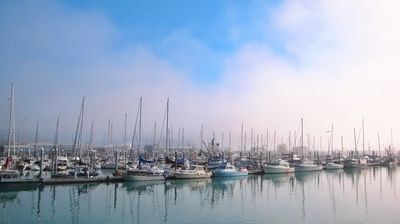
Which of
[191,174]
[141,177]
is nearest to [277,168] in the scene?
[191,174]

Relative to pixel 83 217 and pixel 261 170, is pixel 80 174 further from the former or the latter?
pixel 261 170

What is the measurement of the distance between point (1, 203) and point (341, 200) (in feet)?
Answer: 101

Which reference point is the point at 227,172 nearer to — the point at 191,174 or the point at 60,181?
the point at 191,174

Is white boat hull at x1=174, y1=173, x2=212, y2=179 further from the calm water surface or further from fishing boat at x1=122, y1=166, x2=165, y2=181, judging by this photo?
the calm water surface

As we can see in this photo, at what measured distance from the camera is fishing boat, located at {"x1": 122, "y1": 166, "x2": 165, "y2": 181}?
51594 millimetres

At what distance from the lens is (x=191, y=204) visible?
118ft

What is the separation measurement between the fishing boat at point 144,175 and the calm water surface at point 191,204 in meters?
1.73

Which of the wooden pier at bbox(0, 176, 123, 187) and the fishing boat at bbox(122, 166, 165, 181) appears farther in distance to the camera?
the fishing boat at bbox(122, 166, 165, 181)

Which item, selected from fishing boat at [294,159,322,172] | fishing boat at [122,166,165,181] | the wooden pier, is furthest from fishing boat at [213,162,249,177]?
fishing boat at [294,159,322,172]

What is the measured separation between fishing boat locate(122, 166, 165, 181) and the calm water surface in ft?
5.69

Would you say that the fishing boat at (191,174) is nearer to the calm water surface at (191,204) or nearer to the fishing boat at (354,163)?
the calm water surface at (191,204)

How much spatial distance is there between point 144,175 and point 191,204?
60.3 feet

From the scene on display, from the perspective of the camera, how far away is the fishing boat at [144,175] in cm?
5159

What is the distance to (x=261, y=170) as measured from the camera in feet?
240
